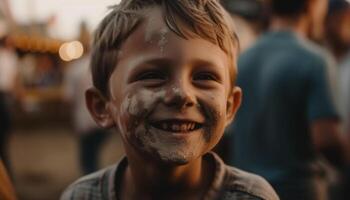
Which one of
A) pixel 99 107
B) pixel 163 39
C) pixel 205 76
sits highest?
pixel 163 39

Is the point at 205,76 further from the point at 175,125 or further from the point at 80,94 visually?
the point at 80,94

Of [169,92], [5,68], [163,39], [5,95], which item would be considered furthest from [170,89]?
[5,68]

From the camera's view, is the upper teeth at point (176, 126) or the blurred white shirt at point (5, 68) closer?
the upper teeth at point (176, 126)

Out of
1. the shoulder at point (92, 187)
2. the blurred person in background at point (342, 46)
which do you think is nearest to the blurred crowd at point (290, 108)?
the blurred person in background at point (342, 46)

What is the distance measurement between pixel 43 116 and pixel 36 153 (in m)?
5.35

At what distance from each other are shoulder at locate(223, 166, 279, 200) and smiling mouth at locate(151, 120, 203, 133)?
233 millimetres

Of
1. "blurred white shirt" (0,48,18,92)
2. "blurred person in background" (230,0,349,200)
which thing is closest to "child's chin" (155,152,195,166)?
"blurred person in background" (230,0,349,200)

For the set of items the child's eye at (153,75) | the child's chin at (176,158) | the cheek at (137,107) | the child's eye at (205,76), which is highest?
the child's eye at (153,75)

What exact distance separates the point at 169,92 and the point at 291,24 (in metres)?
1.86

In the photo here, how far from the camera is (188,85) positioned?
59.6 inches

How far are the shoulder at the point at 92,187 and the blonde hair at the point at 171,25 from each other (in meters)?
0.26

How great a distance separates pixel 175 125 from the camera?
5.00 feet

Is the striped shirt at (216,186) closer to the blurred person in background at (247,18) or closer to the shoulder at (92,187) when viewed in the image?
the shoulder at (92,187)

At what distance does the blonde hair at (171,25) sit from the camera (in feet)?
5.06
